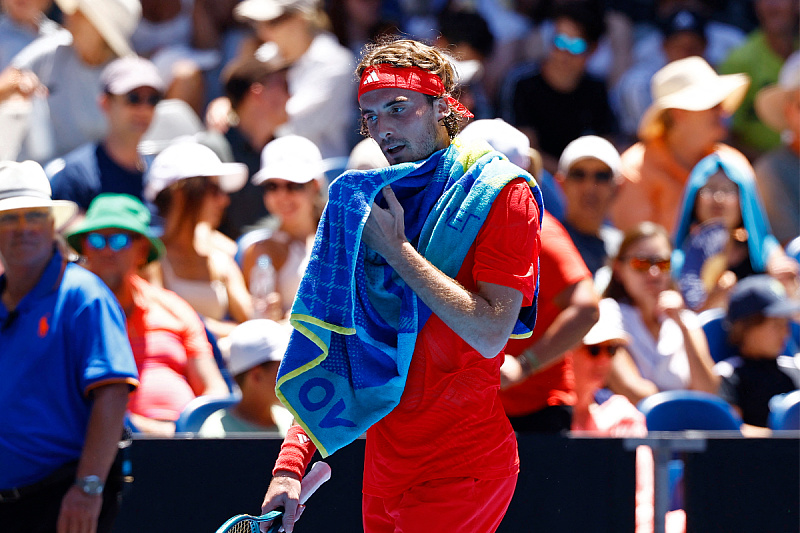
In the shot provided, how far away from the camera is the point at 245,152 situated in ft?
19.9

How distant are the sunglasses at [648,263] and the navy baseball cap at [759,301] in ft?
1.30

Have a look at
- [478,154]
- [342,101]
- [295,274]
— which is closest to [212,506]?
[295,274]

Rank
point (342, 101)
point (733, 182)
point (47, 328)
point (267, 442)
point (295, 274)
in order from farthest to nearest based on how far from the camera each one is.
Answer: point (342, 101) < point (733, 182) < point (295, 274) < point (267, 442) < point (47, 328)

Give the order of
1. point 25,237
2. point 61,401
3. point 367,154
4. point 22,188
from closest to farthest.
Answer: point 61,401
point 25,237
point 22,188
point 367,154

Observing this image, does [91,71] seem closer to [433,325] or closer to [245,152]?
[245,152]

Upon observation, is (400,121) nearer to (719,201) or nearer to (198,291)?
(198,291)

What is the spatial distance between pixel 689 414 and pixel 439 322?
250 cm

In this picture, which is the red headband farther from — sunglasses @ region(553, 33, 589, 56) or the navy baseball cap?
sunglasses @ region(553, 33, 589, 56)

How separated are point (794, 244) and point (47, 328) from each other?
4.35 m

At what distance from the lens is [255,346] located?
4.39m

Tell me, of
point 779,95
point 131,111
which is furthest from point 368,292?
point 779,95

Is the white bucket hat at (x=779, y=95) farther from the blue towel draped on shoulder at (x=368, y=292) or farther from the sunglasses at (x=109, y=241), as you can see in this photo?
the blue towel draped on shoulder at (x=368, y=292)

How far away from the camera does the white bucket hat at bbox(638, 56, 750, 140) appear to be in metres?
6.11

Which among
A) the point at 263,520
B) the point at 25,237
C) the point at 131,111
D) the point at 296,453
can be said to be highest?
the point at 131,111
